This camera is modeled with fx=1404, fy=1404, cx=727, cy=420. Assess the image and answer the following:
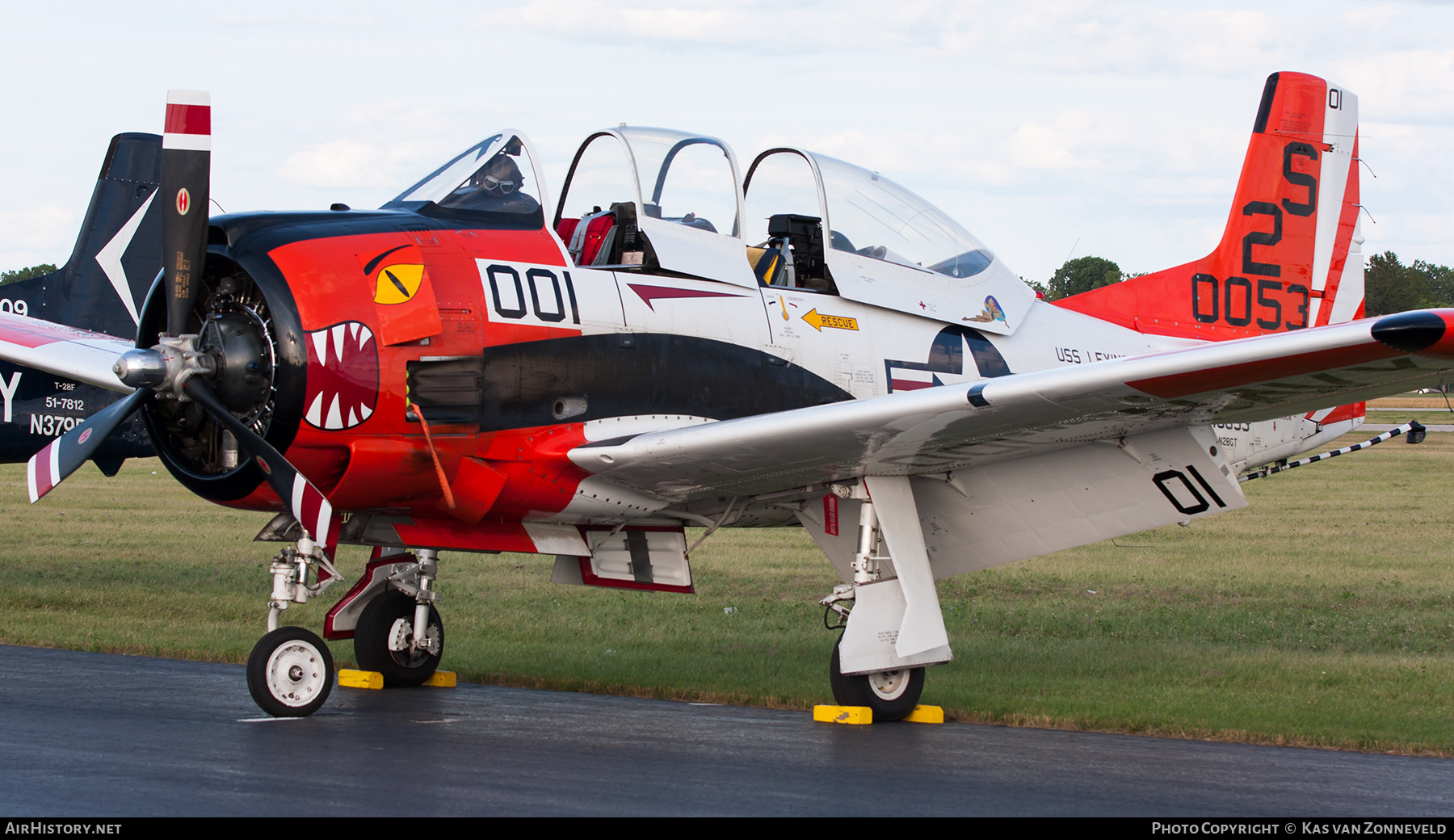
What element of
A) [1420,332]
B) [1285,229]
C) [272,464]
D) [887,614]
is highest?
[1285,229]

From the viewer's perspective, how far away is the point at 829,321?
9.57 m

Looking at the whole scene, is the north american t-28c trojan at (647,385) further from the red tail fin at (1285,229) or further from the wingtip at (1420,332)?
the red tail fin at (1285,229)

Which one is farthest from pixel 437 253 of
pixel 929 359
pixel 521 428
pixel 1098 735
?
pixel 1098 735

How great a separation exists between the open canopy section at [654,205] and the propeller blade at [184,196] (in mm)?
2555

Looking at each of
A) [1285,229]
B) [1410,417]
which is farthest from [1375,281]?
[1285,229]

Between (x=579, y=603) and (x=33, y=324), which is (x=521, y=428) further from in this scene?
(x=579, y=603)

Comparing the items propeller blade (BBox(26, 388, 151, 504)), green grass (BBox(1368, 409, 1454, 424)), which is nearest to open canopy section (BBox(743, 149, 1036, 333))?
propeller blade (BBox(26, 388, 151, 504))

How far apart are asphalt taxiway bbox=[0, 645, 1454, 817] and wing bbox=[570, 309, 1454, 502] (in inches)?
60.3

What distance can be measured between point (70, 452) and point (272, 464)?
136cm

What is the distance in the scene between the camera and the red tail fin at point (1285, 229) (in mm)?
→ 12273

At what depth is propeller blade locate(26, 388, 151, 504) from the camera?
25.2 ft

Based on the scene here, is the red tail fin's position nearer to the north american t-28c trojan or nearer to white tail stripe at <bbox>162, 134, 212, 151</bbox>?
the north american t-28c trojan

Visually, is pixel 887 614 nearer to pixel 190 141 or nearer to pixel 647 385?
pixel 647 385

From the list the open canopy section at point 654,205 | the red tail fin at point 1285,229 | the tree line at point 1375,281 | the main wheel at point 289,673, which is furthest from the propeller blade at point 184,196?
the tree line at point 1375,281
